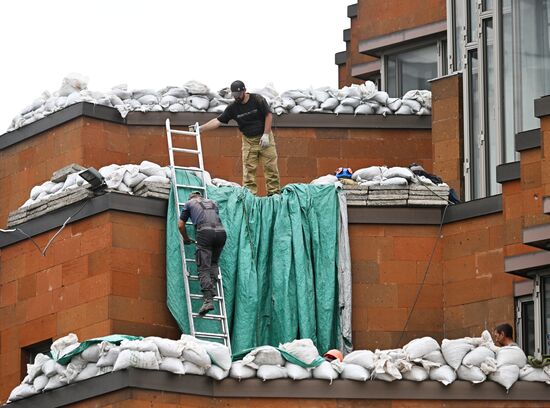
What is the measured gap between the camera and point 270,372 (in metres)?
37.8

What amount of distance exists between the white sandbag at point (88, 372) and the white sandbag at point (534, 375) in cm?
654

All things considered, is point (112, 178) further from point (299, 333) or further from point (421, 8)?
point (421, 8)

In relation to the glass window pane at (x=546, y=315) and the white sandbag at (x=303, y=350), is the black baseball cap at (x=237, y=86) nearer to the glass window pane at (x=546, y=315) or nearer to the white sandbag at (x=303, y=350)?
the glass window pane at (x=546, y=315)

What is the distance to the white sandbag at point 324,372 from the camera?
37.9 m

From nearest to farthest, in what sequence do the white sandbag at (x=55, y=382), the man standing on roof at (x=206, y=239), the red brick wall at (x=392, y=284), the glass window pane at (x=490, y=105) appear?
1. the white sandbag at (x=55, y=382)
2. the man standing on roof at (x=206, y=239)
3. the red brick wall at (x=392, y=284)
4. the glass window pane at (x=490, y=105)

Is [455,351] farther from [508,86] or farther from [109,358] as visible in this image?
[508,86]

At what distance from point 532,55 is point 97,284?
8478 mm

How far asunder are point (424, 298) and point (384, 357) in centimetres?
449

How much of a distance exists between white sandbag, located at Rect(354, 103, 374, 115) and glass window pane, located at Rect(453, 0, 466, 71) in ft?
6.35

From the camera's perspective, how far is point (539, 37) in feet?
139

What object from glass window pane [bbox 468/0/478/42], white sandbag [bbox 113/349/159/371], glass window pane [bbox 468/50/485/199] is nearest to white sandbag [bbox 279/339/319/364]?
white sandbag [bbox 113/349/159/371]

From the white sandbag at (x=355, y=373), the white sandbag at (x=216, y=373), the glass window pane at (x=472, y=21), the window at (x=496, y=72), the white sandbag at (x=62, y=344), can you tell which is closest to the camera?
the white sandbag at (x=216, y=373)

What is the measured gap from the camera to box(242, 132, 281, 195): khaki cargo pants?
43.6 metres

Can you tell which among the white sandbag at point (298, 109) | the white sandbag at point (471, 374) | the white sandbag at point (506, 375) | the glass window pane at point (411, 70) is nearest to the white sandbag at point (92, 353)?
the white sandbag at point (471, 374)
